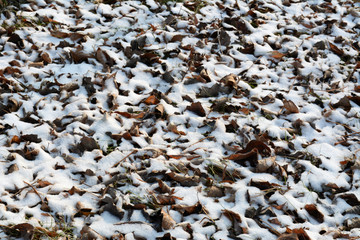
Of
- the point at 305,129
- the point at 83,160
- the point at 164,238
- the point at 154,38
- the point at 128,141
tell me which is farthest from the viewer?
the point at 154,38

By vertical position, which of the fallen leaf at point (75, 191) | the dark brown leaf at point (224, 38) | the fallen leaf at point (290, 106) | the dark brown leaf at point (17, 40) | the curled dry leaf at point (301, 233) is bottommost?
the fallen leaf at point (75, 191)

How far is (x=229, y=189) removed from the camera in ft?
8.64

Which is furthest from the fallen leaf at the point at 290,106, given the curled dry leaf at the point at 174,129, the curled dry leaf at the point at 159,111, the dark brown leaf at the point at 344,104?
the curled dry leaf at the point at 159,111

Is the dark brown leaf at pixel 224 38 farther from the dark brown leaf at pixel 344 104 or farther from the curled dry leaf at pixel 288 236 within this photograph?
the curled dry leaf at pixel 288 236

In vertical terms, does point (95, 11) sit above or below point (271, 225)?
above

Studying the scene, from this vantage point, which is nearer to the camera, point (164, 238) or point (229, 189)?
point (164, 238)

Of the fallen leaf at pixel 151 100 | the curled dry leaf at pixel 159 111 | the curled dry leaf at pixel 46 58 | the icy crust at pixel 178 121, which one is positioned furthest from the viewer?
the curled dry leaf at pixel 46 58

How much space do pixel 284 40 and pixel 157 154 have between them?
238 centimetres

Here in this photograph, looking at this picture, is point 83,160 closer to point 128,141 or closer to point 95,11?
point 128,141

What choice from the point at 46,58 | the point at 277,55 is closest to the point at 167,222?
the point at 46,58

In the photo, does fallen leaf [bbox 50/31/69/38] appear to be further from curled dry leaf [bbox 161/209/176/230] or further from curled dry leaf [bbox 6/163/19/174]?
curled dry leaf [bbox 161/209/176/230]

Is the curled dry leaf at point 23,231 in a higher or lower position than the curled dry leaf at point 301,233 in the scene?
lower

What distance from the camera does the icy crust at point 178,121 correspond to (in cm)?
245

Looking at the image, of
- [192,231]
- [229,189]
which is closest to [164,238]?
[192,231]
